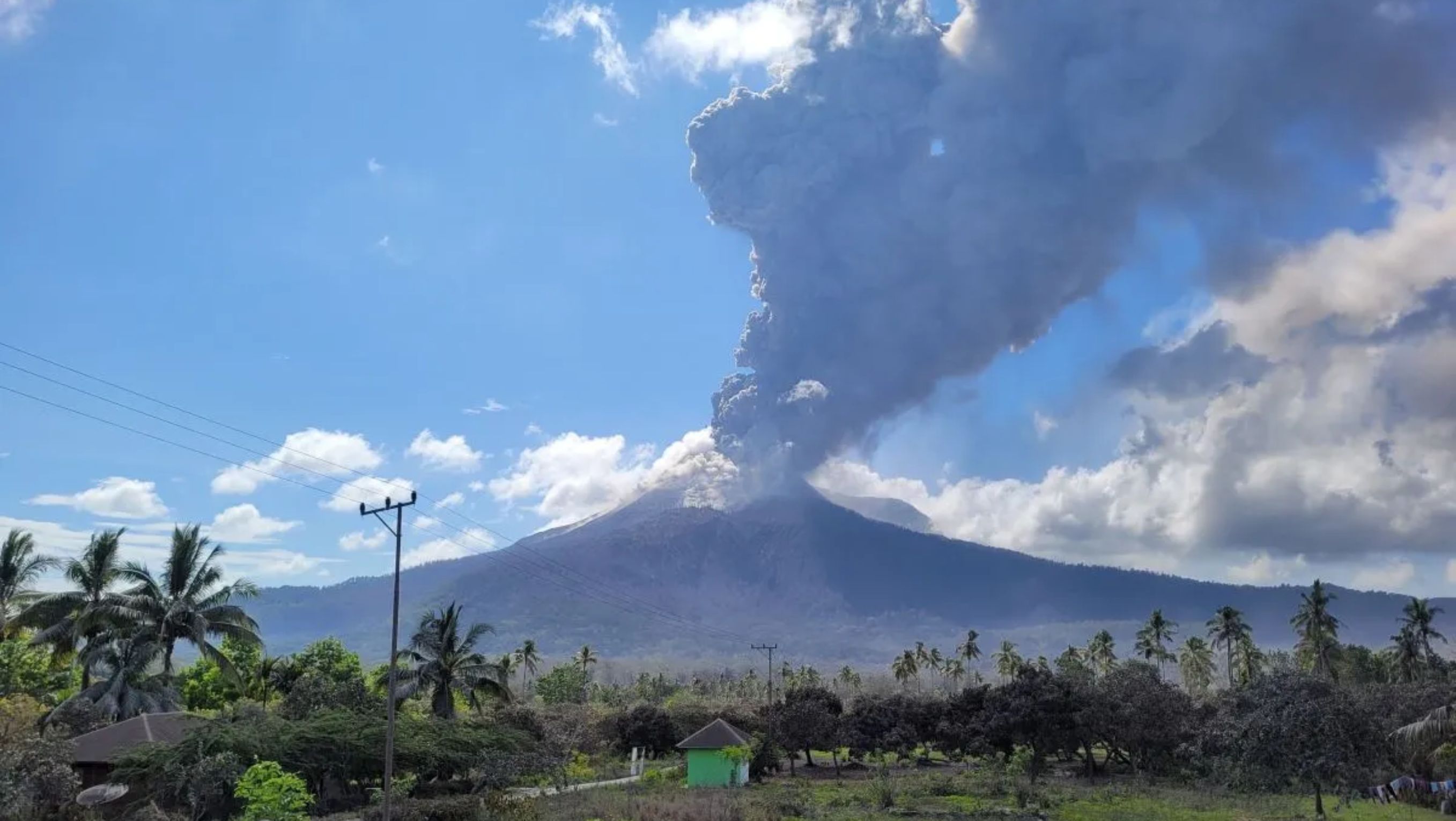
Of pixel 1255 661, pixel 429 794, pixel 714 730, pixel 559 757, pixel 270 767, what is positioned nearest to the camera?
pixel 270 767

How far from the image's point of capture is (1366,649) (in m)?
95.5

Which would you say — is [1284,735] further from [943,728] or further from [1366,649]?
[1366,649]

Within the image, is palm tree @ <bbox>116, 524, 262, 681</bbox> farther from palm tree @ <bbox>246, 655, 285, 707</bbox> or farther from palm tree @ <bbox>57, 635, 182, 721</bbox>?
palm tree @ <bbox>246, 655, 285, 707</bbox>

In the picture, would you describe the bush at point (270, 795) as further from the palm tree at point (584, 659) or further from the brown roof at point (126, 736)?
the palm tree at point (584, 659)

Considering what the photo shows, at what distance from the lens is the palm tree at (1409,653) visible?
7788 centimetres

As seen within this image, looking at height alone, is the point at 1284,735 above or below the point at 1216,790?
above

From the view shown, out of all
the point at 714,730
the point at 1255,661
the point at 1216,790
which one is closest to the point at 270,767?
the point at 714,730

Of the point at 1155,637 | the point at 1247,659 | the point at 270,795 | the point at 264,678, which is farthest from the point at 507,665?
the point at 1155,637

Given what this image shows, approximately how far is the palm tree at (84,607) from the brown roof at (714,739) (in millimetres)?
28809

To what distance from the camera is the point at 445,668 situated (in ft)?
188

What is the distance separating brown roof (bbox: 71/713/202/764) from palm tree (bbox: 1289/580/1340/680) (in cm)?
7808

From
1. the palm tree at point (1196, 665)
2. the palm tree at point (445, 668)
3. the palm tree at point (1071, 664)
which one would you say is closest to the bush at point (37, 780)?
the palm tree at point (445, 668)

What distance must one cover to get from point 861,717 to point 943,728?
563cm

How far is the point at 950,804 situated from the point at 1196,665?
73179 millimetres
